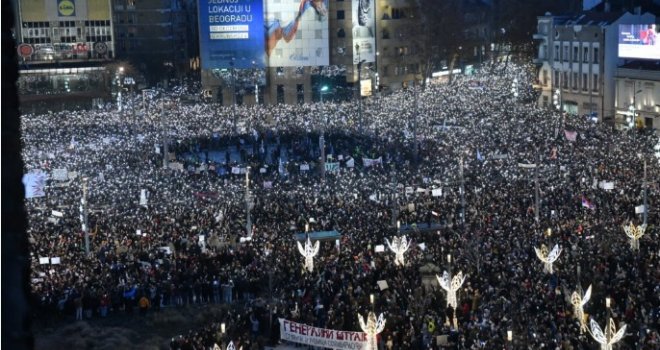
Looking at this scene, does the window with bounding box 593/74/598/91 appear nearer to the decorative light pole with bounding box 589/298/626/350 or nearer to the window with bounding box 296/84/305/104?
the window with bounding box 296/84/305/104

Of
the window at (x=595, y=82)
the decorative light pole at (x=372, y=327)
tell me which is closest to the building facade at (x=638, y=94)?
the window at (x=595, y=82)

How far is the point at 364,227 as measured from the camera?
1062 inches

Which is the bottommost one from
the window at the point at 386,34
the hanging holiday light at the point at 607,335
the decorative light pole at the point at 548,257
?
the decorative light pole at the point at 548,257

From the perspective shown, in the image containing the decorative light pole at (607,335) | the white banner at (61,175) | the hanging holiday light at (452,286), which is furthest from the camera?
the white banner at (61,175)

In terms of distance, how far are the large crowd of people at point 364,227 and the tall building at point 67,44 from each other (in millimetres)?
45784

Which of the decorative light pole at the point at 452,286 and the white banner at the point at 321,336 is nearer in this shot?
the white banner at the point at 321,336

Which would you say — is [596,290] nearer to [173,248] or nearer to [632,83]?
[173,248]

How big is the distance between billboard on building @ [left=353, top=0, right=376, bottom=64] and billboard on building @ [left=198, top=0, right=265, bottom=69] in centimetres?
907

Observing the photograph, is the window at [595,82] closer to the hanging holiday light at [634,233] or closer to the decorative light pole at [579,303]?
the hanging holiday light at [634,233]

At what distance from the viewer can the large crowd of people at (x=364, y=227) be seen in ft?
59.9

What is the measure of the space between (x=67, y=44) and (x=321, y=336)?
87.5 m

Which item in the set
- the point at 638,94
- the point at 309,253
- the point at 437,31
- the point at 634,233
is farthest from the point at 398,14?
the point at 309,253

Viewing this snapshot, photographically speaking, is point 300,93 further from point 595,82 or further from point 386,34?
point 595,82

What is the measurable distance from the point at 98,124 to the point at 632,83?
105ft
